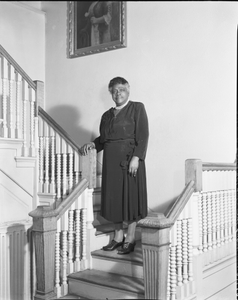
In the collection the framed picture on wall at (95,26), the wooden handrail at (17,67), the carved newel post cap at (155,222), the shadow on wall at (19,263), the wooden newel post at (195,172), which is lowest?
the shadow on wall at (19,263)

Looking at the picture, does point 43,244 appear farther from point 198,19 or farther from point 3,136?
point 198,19

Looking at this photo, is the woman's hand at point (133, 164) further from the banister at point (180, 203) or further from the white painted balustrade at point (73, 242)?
the white painted balustrade at point (73, 242)

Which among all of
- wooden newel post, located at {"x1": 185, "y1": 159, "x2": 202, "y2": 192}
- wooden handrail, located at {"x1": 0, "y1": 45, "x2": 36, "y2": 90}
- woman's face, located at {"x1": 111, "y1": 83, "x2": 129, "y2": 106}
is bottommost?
wooden newel post, located at {"x1": 185, "y1": 159, "x2": 202, "y2": 192}

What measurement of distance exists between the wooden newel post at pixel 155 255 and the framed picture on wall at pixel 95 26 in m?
1.26

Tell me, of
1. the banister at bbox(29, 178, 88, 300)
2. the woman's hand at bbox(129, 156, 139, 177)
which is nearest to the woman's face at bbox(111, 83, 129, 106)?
the woman's hand at bbox(129, 156, 139, 177)

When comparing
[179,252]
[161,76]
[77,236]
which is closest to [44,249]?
[77,236]

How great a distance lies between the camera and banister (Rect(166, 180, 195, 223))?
2091 mm

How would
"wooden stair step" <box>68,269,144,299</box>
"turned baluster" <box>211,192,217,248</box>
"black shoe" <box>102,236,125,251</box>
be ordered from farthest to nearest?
"turned baluster" <box>211,192,217,248</box>
"black shoe" <box>102,236,125,251</box>
"wooden stair step" <box>68,269,144,299</box>

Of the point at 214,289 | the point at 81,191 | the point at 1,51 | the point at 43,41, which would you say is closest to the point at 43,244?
the point at 81,191

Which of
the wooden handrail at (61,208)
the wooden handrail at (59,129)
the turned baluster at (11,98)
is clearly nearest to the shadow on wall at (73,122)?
the wooden handrail at (59,129)

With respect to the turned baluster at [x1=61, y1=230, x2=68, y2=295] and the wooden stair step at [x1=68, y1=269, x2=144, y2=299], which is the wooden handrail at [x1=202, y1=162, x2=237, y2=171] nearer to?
the wooden stair step at [x1=68, y1=269, x2=144, y2=299]

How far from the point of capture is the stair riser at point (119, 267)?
7.14 ft

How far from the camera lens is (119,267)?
89.0 inches

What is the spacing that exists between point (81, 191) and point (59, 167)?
0.35 m
